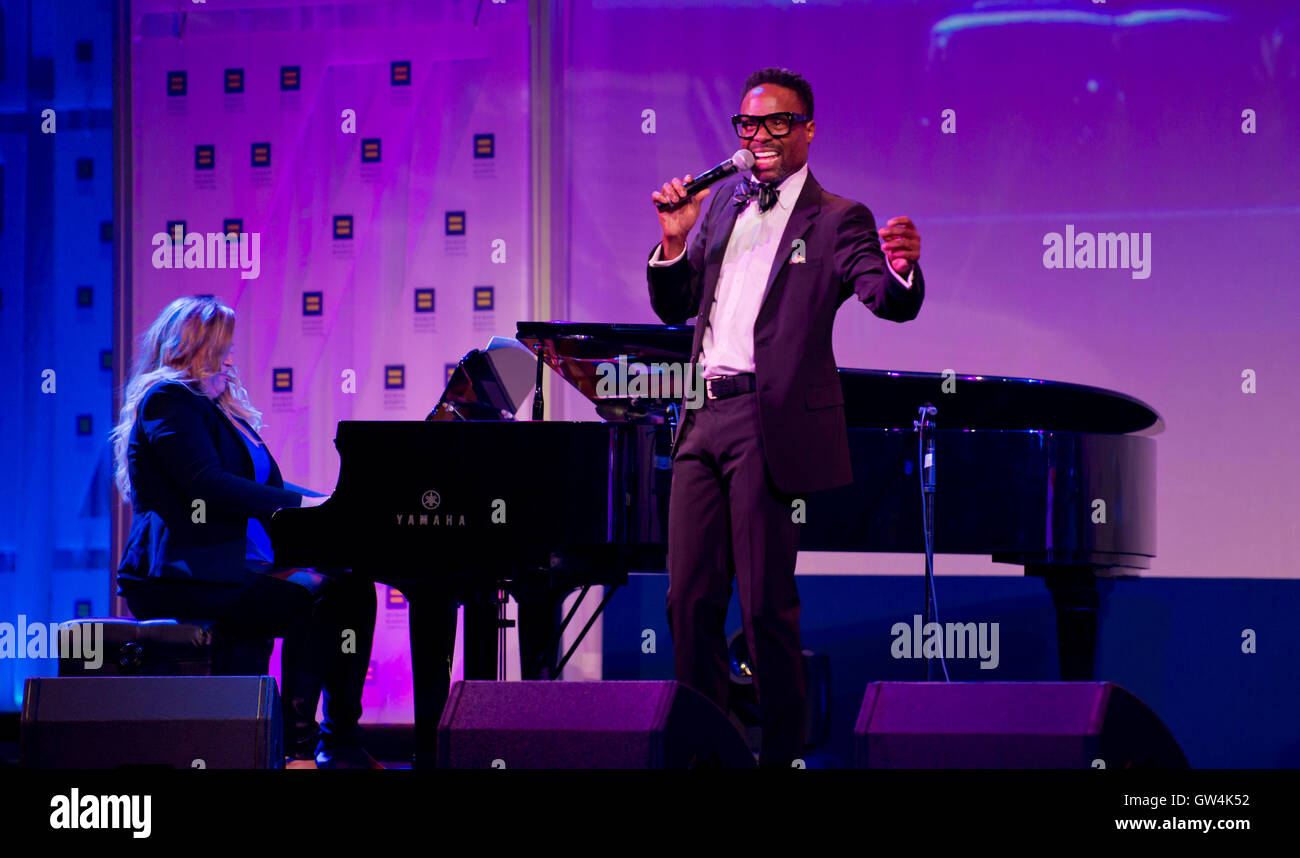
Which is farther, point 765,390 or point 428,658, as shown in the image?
point 428,658

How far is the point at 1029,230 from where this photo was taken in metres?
5.40

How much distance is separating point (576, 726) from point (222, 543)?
2158 mm

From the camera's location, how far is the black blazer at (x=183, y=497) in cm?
362

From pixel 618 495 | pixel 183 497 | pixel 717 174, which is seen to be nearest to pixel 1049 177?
pixel 618 495

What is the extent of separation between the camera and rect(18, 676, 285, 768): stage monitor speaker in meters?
2.07

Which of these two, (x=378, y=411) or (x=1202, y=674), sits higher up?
(x=378, y=411)

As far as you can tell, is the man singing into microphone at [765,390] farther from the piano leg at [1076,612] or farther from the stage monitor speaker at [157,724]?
the piano leg at [1076,612]

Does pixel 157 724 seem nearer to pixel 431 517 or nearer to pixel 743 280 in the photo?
pixel 431 517

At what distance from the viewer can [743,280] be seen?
9.16 ft

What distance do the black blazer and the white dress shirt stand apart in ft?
5.24

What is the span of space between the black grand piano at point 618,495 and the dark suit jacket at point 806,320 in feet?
1.69
